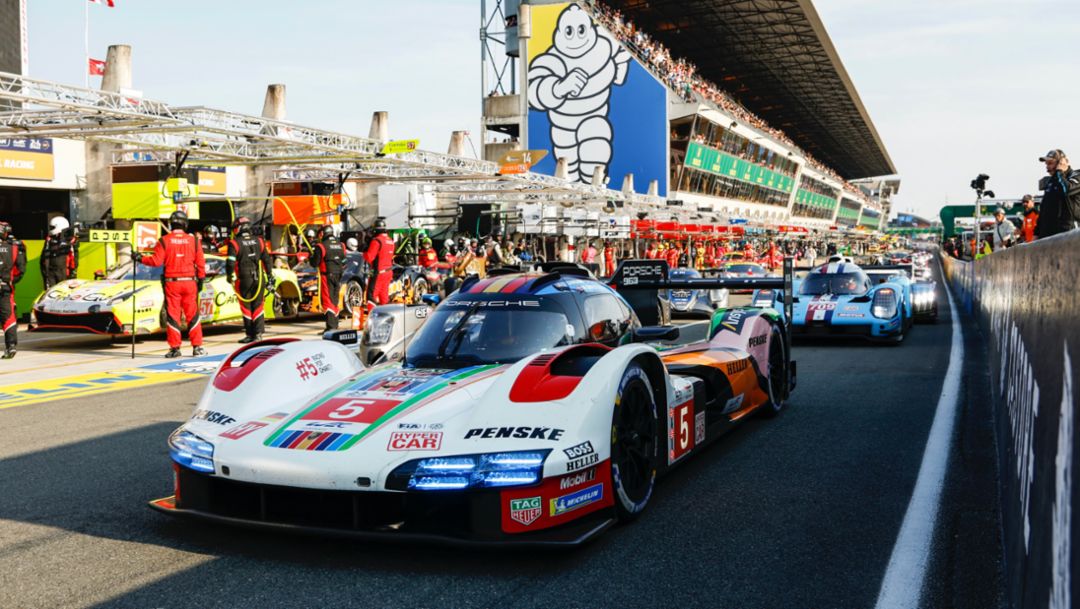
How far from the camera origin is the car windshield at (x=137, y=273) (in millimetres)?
14047

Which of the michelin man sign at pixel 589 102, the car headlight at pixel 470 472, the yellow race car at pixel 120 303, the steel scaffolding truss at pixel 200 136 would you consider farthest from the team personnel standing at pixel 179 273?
the michelin man sign at pixel 589 102

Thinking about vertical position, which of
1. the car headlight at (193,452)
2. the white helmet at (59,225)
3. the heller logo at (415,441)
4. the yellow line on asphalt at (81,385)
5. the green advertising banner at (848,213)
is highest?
the green advertising banner at (848,213)

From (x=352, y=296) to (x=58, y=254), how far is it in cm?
599

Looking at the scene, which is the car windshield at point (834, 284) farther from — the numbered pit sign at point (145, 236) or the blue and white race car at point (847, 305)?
the numbered pit sign at point (145, 236)

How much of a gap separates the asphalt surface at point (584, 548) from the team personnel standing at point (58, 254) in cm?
1339

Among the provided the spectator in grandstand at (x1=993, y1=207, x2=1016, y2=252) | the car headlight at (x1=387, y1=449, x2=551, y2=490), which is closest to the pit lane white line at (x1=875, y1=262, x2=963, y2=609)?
the car headlight at (x1=387, y1=449, x2=551, y2=490)

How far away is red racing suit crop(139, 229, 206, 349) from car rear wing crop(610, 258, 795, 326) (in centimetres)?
638

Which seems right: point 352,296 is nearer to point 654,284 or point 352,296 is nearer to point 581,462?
point 654,284

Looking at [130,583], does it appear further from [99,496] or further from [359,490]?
[99,496]

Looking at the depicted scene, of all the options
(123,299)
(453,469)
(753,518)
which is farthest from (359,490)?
(123,299)

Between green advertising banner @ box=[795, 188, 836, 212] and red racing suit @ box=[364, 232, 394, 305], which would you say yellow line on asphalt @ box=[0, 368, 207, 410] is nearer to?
red racing suit @ box=[364, 232, 394, 305]

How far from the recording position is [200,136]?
1655 centimetres

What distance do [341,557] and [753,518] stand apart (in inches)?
76.8

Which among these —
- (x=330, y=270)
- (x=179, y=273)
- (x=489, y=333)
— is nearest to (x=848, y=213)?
(x=330, y=270)
